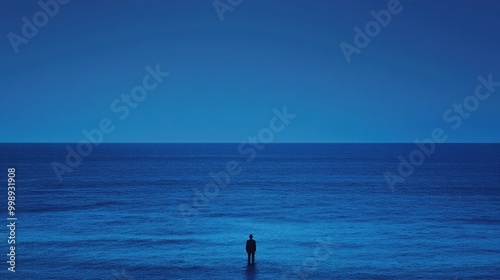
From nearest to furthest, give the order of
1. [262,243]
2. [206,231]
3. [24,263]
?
[24,263] → [262,243] → [206,231]

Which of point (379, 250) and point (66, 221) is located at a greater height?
point (66, 221)

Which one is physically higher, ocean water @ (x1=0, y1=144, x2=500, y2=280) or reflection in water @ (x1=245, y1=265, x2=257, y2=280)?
ocean water @ (x1=0, y1=144, x2=500, y2=280)

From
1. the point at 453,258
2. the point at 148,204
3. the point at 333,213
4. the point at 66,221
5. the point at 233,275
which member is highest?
the point at 148,204

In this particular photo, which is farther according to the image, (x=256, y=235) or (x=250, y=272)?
(x=256, y=235)

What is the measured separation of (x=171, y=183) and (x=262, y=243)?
4637 centimetres

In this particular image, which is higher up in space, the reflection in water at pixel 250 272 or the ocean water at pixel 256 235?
the ocean water at pixel 256 235

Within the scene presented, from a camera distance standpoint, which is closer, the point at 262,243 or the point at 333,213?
the point at 262,243

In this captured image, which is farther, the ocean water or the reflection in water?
the ocean water

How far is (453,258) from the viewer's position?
27.0 meters

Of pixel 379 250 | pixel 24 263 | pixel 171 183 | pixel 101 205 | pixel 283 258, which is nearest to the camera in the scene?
pixel 24 263

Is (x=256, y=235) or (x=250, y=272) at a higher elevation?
(x=256, y=235)

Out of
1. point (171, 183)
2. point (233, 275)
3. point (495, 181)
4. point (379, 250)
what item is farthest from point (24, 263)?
point (495, 181)

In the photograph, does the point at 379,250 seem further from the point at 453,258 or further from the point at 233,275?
the point at 233,275

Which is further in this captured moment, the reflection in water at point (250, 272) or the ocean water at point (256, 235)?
the ocean water at point (256, 235)
